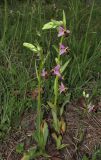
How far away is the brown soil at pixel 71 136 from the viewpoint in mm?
2320

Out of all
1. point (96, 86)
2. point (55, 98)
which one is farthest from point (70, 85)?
point (55, 98)

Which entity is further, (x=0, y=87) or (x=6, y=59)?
(x=6, y=59)

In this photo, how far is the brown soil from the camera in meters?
2.32

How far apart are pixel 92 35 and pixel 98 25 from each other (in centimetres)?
32

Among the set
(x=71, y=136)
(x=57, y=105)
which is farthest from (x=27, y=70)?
(x=71, y=136)

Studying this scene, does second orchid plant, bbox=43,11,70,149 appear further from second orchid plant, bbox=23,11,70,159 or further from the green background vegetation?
the green background vegetation

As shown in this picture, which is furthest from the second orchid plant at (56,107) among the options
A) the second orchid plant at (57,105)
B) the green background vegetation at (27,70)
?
the green background vegetation at (27,70)

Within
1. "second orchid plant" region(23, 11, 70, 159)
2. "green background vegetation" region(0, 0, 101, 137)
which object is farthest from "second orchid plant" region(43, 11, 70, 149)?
"green background vegetation" region(0, 0, 101, 137)

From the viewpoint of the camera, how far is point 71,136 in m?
2.41

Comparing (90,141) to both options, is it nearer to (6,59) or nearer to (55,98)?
(55,98)

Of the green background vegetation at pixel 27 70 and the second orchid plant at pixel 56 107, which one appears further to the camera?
the green background vegetation at pixel 27 70

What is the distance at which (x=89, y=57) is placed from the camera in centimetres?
298

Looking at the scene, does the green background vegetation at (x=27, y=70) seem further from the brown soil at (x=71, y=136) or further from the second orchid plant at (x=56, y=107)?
the second orchid plant at (x=56, y=107)

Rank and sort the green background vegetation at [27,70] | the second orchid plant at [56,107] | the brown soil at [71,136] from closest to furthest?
the second orchid plant at [56,107]
the brown soil at [71,136]
the green background vegetation at [27,70]
